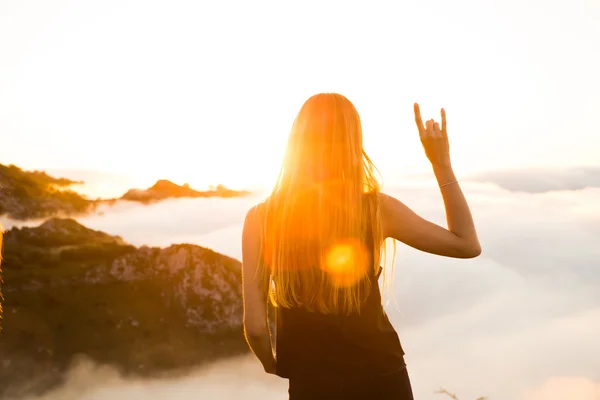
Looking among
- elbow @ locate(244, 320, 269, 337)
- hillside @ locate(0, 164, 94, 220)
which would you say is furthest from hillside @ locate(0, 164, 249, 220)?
elbow @ locate(244, 320, 269, 337)

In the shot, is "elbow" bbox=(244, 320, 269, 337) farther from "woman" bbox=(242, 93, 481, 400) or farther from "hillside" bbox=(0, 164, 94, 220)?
"hillside" bbox=(0, 164, 94, 220)

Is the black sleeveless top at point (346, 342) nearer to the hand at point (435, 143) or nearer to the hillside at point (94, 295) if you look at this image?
the hand at point (435, 143)

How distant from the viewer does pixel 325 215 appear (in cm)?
310

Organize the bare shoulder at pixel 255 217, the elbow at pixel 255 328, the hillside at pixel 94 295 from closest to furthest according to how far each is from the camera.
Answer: the bare shoulder at pixel 255 217 → the elbow at pixel 255 328 → the hillside at pixel 94 295

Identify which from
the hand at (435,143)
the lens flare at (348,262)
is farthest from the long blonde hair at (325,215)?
the hand at (435,143)

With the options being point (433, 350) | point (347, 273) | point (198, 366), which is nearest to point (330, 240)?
point (347, 273)

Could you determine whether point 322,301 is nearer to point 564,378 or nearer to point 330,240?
point 330,240

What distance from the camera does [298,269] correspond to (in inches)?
127

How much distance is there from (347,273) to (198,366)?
452ft

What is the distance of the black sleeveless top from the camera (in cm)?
317

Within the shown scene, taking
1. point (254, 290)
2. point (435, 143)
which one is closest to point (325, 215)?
point (254, 290)

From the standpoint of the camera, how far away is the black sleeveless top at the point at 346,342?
317cm

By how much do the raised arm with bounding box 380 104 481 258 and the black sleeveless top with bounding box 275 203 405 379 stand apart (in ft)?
0.59

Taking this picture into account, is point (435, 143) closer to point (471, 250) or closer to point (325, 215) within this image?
point (471, 250)
